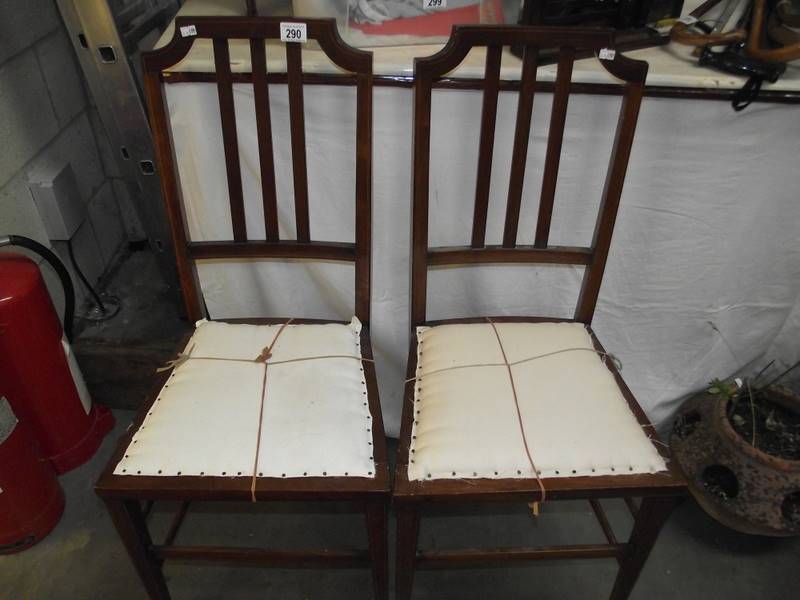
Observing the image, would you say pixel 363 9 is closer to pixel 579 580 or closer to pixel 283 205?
pixel 283 205

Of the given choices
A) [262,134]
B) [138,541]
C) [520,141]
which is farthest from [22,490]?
[520,141]

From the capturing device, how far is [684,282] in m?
1.40

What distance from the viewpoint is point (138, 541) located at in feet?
3.46

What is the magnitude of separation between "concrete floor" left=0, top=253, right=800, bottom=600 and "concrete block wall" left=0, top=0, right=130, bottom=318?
0.33 metres

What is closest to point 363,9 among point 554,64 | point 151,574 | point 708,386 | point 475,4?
point 475,4

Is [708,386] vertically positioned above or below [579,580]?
above

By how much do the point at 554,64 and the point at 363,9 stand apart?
0.38 metres

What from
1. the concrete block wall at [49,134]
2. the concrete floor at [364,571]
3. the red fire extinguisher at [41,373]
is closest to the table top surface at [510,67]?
the concrete block wall at [49,134]

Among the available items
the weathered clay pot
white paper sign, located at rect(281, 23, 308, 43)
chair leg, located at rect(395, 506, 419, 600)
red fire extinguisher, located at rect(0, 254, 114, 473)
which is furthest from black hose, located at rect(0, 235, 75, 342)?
the weathered clay pot

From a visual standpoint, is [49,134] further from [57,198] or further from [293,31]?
[293,31]

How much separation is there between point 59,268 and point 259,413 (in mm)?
756

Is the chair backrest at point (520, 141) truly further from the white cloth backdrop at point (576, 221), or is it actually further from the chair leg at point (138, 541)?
the chair leg at point (138, 541)

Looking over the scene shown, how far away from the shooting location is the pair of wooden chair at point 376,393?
961 millimetres

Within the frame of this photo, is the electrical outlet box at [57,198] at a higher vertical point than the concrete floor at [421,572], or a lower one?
higher
